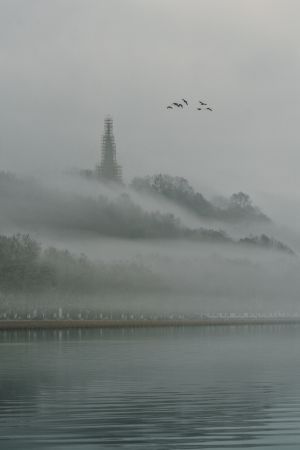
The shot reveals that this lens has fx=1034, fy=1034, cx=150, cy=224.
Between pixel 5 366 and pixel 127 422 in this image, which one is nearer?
pixel 127 422

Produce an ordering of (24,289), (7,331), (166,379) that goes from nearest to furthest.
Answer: (166,379), (7,331), (24,289)

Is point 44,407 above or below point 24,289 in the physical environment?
below

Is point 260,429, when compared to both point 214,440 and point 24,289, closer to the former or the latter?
point 214,440

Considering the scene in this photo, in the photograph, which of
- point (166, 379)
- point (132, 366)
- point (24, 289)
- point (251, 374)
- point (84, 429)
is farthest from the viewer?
point (24, 289)

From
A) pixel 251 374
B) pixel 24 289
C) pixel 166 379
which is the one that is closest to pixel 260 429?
pixel 166 379

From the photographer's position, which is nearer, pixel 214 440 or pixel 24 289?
pixel 214 440

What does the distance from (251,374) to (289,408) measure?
18667 millimetres

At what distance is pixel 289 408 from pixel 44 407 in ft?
27.3

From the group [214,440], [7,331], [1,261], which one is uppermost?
[1,261]

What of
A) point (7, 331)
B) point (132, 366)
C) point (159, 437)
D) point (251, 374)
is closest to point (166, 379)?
point (251, 374)

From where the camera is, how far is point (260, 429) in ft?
97.1

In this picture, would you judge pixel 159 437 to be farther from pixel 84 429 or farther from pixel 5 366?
pixel 5 366

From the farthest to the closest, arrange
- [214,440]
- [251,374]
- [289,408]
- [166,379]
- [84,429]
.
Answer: [251,374] → [166,379] → [289,408] → [84,429] → [214,440]

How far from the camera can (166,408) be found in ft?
115
